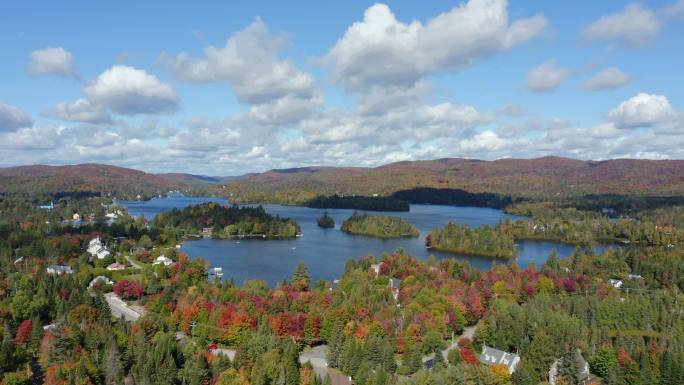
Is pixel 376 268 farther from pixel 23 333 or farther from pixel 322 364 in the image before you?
pixel 23 333

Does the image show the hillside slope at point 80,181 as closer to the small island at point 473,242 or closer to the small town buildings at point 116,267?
the small town buildings at point 116,267

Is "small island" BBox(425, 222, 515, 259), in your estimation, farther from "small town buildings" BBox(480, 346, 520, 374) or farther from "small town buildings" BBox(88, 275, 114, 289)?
"small town buildings" BBox(88, 275, 114, 289)

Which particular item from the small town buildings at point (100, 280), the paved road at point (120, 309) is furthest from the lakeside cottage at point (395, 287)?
the small town buildings at point (100, 280)

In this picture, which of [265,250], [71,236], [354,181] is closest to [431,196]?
[354,181]

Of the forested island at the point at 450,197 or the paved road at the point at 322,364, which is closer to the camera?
the paved road at the point at 322,364

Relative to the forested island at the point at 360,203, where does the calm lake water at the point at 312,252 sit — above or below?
below

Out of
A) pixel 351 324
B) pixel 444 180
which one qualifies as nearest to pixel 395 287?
pixel 351 324
